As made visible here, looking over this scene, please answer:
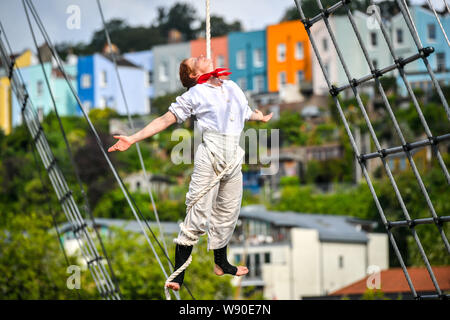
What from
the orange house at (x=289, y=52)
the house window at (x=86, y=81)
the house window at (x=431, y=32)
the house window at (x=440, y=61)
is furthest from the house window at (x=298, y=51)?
the house window at (x=86, y=81)

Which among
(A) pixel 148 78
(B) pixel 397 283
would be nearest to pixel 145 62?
(A) pixel 148 78

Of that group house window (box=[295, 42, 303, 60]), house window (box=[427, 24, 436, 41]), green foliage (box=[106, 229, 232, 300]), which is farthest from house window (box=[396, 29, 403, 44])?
green foliage (box=[106, 229, 232, 300])

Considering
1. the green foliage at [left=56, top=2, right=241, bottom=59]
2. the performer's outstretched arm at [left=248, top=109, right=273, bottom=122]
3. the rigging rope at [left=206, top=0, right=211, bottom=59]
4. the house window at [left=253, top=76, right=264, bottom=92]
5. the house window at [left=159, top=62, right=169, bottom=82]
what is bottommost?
the performer's outstretched arm at [left=248, top=109, right=273, bottom=122]

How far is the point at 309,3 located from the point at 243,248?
1491 inches

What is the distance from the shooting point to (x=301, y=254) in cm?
5019

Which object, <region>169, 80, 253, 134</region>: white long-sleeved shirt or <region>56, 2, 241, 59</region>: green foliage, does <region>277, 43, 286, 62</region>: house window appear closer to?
<region>56, 2, 241, 59</region>: green foliage

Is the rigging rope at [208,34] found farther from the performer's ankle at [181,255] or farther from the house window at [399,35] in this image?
the house window at [399,35]

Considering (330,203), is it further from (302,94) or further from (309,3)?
(309,3)

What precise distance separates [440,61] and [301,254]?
85.9ft

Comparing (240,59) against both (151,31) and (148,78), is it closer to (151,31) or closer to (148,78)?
(148,78)

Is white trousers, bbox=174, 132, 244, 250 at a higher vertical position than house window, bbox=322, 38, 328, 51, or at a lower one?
lower

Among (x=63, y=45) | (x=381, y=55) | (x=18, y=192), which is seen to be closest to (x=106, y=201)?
(x=18, y=192)

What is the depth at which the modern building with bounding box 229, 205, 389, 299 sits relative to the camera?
4981cm

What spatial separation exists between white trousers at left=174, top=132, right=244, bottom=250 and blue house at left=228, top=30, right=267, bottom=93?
234 ft
